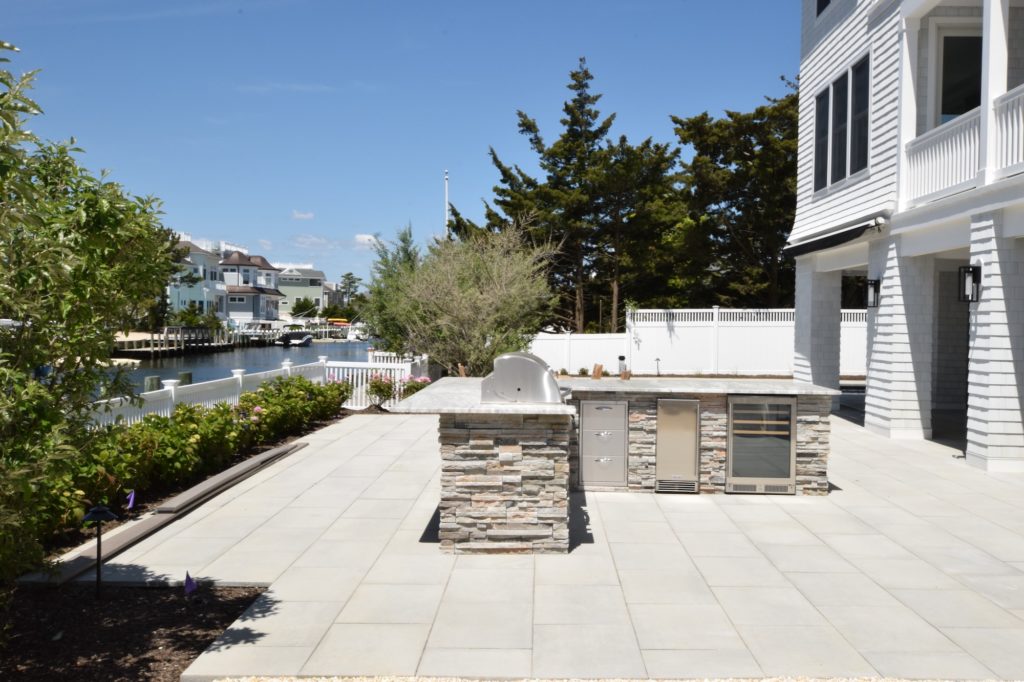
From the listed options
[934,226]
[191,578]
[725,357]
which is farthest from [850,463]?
[725,357]

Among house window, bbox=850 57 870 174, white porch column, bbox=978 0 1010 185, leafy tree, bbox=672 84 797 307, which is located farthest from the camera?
leafy tree, bbox=672 84 797 307

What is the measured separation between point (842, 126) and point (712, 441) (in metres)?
9.10

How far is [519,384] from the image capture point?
21.8 feet

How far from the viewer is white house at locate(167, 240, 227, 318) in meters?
71.3

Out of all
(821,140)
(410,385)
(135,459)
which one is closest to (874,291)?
(821,140)

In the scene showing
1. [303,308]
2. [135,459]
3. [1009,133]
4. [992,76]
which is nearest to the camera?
[135,459]

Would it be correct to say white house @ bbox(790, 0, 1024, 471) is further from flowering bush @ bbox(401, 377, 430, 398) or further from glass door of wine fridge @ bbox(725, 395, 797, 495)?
flowering bush @ bbox(401, 377, 430, 398)

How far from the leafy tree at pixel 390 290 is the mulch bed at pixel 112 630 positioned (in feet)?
42.7

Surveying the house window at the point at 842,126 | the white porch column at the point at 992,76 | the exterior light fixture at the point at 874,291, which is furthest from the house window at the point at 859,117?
the white porch column at the point at 992,76

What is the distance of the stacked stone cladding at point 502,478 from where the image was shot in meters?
6.53

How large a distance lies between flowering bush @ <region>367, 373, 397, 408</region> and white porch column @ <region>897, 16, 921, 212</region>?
33.9ft

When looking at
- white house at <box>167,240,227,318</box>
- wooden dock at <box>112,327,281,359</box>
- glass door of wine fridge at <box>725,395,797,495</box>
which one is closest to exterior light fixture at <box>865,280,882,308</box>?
glass door of wine fridge at <box>725,395,797,495</box>

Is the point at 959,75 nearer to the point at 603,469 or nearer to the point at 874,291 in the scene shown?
the point at 874,291

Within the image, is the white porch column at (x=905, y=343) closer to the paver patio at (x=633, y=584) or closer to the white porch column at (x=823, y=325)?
the white porch column at (x=823, y=325)
